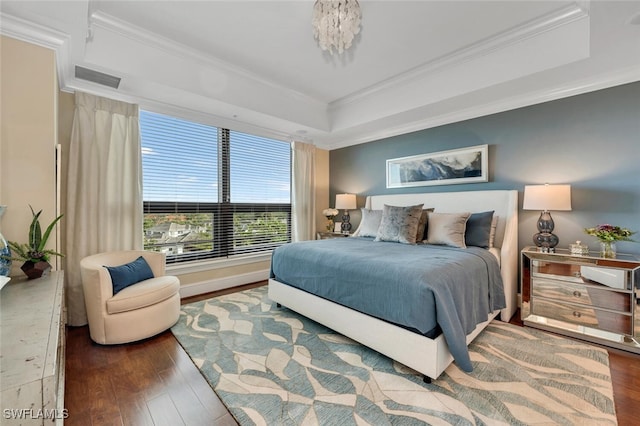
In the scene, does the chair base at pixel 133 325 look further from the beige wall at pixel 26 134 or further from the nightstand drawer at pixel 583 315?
the nightstand drawer at pixel 583 315

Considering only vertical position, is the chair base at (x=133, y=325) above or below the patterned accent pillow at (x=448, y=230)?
below

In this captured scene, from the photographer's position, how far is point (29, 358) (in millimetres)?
940

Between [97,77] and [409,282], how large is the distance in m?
3.45

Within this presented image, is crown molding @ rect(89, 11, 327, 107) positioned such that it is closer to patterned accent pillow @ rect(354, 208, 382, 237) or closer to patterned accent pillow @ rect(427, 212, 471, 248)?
patterned accent pillow @ rect(354, 208, 382, 237)

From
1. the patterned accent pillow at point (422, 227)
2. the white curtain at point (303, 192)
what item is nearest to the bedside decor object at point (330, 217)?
the white curtain at point (303, 192)

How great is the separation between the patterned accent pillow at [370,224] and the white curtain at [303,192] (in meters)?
1.21

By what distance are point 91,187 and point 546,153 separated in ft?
16.1

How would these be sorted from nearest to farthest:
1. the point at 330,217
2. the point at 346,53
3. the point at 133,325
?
the point at 133,325
the point at 346,53
the point at 330,217

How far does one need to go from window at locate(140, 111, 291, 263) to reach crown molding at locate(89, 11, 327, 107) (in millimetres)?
863

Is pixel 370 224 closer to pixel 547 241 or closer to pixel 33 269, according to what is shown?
pixel 547 241

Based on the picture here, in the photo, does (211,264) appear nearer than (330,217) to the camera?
Yes

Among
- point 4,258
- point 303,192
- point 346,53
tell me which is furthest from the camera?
point 303,192

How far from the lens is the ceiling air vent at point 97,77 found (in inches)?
99.7

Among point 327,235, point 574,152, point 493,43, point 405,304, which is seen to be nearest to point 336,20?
point 493,43
